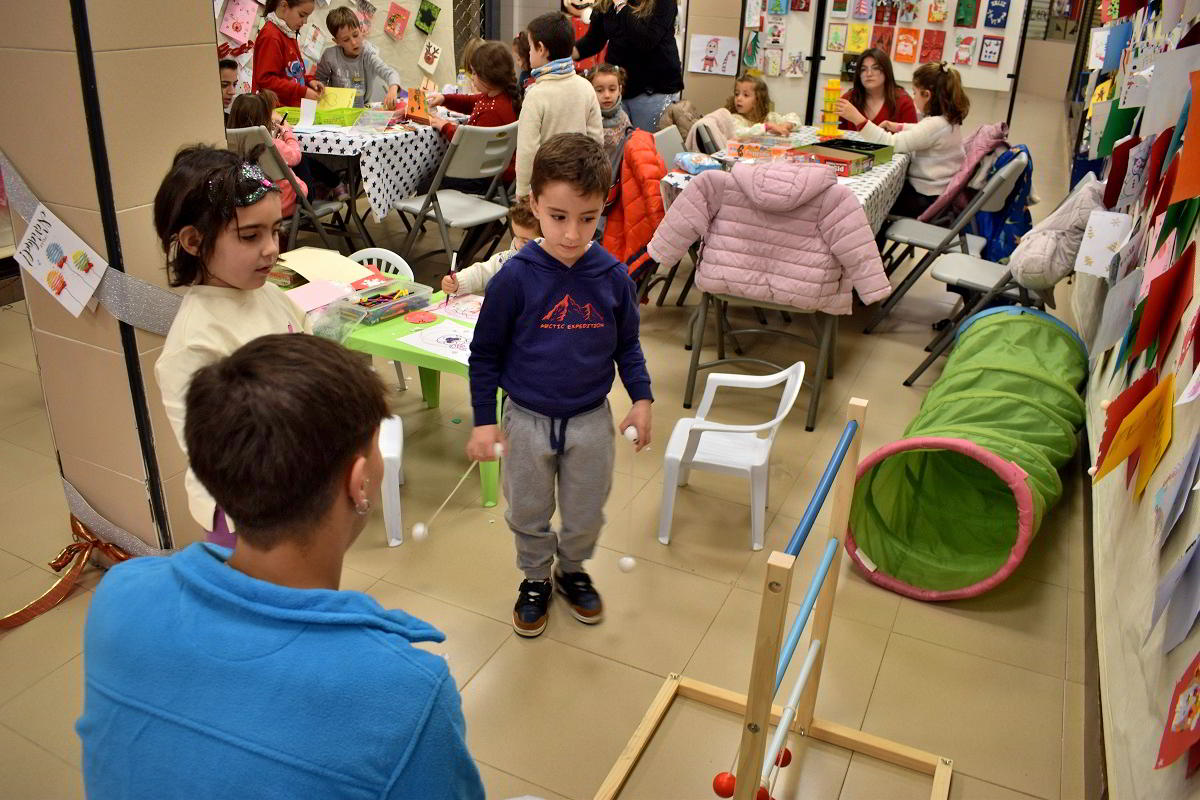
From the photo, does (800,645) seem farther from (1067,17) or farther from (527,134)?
(1067,17)

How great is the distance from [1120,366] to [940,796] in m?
1.32

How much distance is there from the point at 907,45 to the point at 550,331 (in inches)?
269

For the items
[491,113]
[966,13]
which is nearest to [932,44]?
[966,13]

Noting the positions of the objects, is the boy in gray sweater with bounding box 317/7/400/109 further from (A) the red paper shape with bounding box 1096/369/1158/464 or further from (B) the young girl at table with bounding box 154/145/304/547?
(A) the red paper shape with bounding box 1096/369/1158/464

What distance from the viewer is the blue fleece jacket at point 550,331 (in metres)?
2.33

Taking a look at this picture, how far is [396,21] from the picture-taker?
26.0 feet

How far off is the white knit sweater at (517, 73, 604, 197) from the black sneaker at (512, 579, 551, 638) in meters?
2.47

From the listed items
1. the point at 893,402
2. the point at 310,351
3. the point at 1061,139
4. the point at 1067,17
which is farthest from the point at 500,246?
the point at 1067,17

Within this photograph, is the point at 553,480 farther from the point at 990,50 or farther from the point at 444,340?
the point at 990,50

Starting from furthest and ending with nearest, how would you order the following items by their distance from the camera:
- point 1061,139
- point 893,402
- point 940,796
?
point 1061,139 → point 893,402 → point 940,796

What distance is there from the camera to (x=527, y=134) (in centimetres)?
475

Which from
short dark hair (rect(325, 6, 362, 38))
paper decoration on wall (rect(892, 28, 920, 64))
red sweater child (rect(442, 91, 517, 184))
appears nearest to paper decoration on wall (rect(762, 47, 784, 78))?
paper decoration on wall (rect(892, 28, 920, 64))

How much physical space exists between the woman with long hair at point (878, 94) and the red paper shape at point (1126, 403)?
3669 millimetres

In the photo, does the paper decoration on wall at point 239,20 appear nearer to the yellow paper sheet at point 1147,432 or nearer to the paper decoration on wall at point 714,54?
the paper decoration on wall at point 714,54
